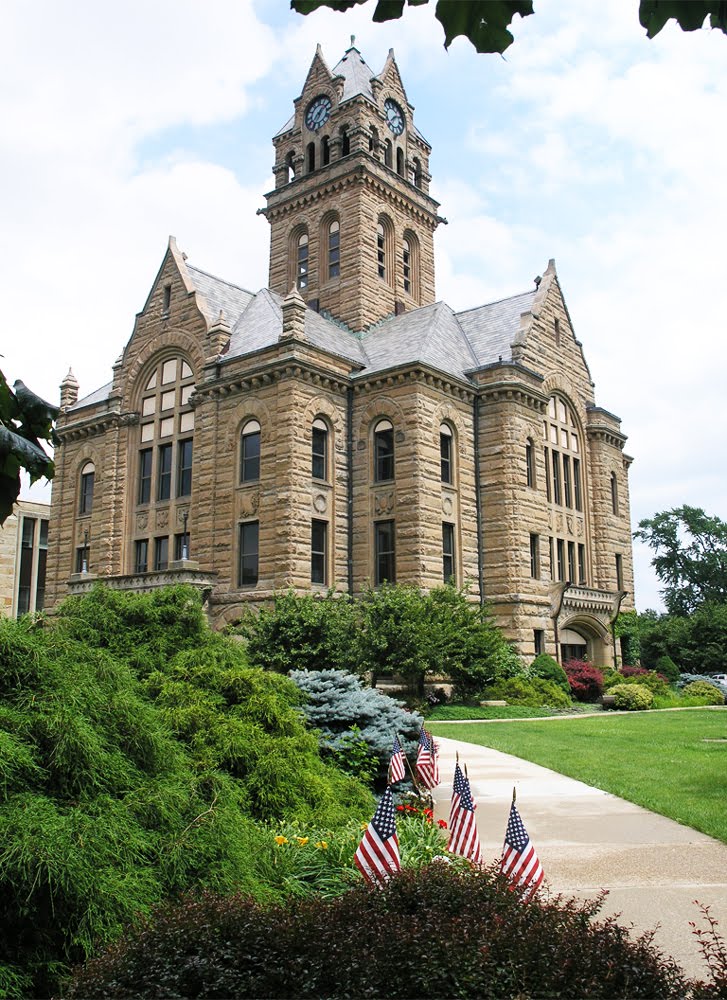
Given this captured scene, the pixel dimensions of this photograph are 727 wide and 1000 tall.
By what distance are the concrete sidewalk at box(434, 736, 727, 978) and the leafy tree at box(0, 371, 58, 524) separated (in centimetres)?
482

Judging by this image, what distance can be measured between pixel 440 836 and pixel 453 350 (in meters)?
29.5

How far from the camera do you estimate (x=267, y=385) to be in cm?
3422

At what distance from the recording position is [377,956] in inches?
191

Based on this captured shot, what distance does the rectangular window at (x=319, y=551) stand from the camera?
33.7m

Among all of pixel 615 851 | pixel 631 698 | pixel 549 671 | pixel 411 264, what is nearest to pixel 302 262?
pixel 411 264

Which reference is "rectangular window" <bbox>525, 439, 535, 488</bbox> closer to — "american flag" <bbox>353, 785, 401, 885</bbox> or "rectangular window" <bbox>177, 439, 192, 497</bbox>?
"rectangular window" <bbox>177, 439, 192, 497</bbox>

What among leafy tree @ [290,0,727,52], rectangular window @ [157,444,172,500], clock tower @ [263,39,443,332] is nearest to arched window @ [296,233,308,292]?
clock tower @ [263,39,443,332]

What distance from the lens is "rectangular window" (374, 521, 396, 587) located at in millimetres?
34125

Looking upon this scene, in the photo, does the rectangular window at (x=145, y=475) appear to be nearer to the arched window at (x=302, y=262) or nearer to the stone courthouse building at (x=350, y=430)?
the stone courthouse building at (x=350, y=430)

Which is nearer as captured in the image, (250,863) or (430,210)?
(250,863)

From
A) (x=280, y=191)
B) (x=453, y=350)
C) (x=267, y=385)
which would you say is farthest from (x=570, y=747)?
(x=280, y=191)

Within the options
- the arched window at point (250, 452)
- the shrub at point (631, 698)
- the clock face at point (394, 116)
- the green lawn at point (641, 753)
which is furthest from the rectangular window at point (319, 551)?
the clock face at point (394, 116)

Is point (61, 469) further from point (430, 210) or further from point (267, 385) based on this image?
point (430, 210)

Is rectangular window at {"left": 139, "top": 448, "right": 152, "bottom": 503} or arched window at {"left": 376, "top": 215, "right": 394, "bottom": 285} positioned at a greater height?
arched window at {"left": 376, "top": 215, "right": 394, "bottom": 285}
